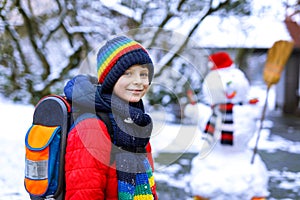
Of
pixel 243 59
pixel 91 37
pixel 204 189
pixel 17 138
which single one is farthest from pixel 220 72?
pixel 243 59

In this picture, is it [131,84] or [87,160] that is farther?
[131,84]

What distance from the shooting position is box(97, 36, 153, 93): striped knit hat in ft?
4.73

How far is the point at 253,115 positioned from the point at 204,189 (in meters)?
0.75

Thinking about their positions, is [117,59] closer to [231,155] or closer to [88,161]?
[88,161]

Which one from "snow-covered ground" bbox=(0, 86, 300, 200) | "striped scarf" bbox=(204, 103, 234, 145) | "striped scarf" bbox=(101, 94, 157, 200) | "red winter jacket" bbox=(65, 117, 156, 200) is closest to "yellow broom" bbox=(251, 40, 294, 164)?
"striped scarf" bbox=(204, 103, 234, 145)

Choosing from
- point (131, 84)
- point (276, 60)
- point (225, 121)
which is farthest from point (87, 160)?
point (276, 60)

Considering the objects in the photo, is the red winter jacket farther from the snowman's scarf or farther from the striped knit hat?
the snowman's scarf

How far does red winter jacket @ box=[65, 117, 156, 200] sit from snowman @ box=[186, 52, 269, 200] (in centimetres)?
207

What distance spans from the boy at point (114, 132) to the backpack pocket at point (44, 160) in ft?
0.18

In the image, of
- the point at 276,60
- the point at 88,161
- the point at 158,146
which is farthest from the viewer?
the point at 276,60

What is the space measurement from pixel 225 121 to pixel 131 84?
2.07m

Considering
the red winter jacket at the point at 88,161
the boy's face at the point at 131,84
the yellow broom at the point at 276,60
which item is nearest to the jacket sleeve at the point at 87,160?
the red winter jacket at the point at 88,161

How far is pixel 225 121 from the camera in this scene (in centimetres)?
340

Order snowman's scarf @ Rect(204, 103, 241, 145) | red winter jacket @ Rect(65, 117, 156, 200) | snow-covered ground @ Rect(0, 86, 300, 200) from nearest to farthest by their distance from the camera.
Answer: red winter jacket @ Rect(65, 117, 156, 200), snow-covered ground @ Rect(0, 86, 300, 200), snowman's scarf @ Rect(204, 103, 241, 145)
